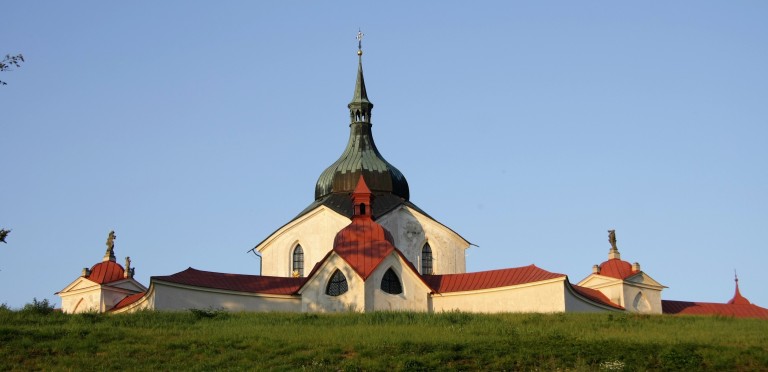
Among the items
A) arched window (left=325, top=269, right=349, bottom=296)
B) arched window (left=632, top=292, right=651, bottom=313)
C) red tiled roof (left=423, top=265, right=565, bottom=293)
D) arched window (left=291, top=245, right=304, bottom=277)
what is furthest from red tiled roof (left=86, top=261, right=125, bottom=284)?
arched window (left=632, top=292, right=651, bottom=313)

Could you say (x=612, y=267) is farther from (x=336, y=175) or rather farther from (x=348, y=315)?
(x=348, y=315)

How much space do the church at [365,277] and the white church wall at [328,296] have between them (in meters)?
0.04

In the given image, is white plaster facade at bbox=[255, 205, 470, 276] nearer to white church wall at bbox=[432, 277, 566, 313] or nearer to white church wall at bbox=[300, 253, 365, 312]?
white church wall at bbox=[300, 253, 365, 312]

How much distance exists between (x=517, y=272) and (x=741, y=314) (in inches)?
522

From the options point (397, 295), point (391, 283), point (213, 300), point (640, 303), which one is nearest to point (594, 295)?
point (640, 303)

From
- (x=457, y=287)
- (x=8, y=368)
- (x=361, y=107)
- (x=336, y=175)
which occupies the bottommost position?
(x=8, y=368)

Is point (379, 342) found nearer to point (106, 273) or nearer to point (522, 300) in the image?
point (522, 300)

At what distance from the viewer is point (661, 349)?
2748 cm

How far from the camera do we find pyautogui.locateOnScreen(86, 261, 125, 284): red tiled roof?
5038 centimetres

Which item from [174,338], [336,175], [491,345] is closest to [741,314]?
[336,175]

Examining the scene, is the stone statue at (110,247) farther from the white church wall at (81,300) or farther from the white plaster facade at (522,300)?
the white plaster facade at (522,300)

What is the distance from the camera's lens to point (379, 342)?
29.0 meters

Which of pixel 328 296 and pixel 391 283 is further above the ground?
pixel 391 283

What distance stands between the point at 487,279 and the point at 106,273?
17499 mm
